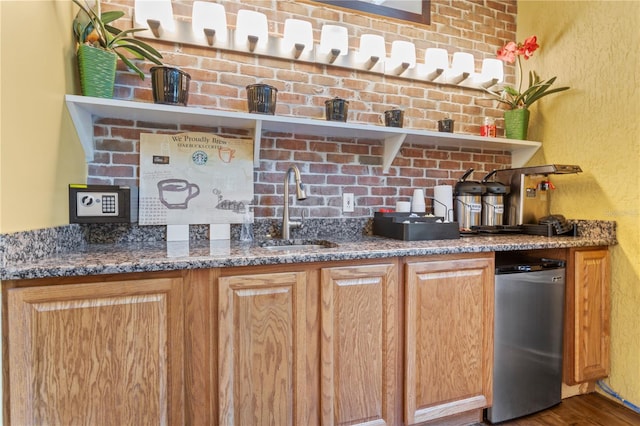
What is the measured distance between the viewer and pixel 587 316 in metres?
1.77

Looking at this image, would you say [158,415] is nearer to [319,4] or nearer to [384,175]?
[384,175]

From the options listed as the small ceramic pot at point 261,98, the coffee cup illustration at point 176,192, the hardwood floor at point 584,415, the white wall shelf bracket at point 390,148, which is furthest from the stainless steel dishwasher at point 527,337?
the coffee cup illustration at point 176,192

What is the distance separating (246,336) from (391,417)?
0.73m

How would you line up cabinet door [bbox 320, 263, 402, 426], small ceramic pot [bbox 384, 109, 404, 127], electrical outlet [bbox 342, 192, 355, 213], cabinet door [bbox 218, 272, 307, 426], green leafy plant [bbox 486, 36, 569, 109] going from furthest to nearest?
green leafy plant [bbox 486, 36, 569, 109], electrical outlet [bbox 342, 192, 355, 213], small ceramic pot [bbox 384, 109, 404, 127], cabinet door [bbox 320, 263, 402, 426], cabinet door [bbox 218, 272, 307, 426]

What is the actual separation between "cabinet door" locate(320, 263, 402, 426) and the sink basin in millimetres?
414

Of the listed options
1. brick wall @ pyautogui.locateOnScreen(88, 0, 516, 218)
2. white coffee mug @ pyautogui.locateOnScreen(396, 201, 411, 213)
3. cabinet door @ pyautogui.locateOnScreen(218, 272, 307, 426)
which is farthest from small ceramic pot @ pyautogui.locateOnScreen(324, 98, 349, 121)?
cabinet door @ pyautogui.locateOnScreen(218, 272, 307, 426)

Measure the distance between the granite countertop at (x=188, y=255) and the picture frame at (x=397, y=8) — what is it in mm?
1462

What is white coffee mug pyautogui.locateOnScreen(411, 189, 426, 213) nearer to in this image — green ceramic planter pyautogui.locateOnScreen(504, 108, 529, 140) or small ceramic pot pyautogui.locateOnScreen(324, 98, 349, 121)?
small ceramic pot pyautogui.locateOnScreen(324, 98, 349, 121)

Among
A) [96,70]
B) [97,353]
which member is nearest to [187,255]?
[97,353]

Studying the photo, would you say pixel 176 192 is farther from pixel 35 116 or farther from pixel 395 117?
pixel 395 117

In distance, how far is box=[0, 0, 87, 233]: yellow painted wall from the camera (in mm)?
1018

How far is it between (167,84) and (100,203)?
61 cm

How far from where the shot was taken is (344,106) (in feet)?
5.95

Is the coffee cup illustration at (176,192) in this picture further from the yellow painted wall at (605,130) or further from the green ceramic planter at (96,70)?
the yellow painted wall at (605,130)
